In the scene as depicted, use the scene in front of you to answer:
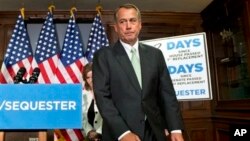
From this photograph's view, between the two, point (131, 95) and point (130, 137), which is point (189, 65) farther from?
point (130, 137)

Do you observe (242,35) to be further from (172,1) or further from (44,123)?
(44,123)

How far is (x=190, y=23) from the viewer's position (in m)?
3.91

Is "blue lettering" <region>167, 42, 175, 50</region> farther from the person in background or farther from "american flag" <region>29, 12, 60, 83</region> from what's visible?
"american flag" <region>29, 12, 60, 83</region>

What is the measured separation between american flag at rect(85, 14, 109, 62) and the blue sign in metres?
2.15

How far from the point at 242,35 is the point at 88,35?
2001mm

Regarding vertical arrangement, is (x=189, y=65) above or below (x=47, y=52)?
below

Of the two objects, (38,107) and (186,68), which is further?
(186,68)

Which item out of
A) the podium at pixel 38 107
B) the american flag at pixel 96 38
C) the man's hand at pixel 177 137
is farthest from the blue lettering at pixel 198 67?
the american flag at pixel 96 38

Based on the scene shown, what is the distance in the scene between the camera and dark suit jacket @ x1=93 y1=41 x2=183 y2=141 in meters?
1.13

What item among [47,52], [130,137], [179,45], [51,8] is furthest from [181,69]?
[51,8]

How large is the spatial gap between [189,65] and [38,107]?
1375mm

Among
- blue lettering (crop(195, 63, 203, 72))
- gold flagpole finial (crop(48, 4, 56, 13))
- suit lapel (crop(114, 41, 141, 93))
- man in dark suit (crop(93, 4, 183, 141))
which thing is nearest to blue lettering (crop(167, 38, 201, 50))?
blue lettering (crop(195, 63, 203, 72))

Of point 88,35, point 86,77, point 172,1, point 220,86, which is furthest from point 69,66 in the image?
point 220,86

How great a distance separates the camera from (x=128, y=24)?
48.9 inches
